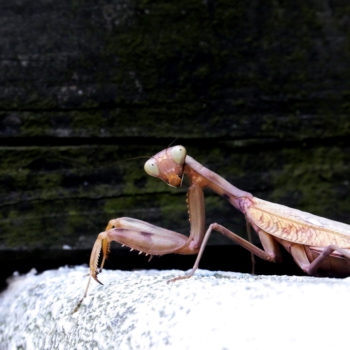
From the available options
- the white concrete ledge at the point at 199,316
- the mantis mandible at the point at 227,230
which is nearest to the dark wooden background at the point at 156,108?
the mantis mandible at the point at 227,230

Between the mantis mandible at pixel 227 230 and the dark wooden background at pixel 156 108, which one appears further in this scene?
the dark wooden background at pixel 156 108

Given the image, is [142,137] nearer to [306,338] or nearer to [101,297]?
[101,297]

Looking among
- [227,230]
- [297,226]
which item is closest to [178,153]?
[227,230]

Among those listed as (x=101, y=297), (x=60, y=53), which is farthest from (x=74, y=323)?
(x=60, y=53)

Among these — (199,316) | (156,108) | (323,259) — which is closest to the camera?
(199,316)

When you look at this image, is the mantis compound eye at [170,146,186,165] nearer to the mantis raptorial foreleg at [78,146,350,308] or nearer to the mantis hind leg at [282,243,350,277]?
the mantis raptorial foreleg at [78,146,350,308]

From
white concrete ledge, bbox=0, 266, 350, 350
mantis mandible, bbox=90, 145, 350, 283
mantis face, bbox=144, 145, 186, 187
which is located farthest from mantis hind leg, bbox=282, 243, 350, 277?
mantis face, bbox=144, 145, 186, 187

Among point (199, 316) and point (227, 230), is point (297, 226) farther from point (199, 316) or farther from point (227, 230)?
point (199, 316)

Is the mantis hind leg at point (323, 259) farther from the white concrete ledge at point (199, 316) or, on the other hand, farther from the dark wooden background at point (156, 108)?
the dark wooden background at point (156, 108)
